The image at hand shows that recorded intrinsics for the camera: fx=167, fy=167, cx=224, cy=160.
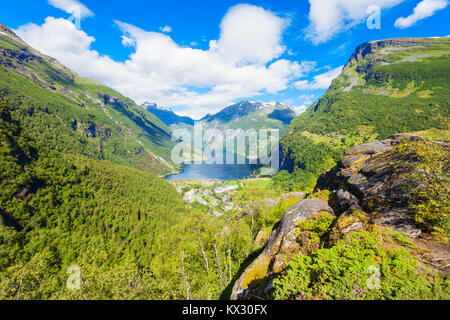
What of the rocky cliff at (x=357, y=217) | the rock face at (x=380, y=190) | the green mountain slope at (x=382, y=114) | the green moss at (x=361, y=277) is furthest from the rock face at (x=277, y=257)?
the green mountain slope at (x=382, y=114)

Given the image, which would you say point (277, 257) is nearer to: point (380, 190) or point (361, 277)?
point (361, 277)

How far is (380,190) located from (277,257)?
9594mm

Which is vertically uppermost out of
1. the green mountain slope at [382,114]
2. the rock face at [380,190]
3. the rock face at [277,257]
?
the green mountain slope at [382,114]

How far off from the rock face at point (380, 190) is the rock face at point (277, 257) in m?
2.82

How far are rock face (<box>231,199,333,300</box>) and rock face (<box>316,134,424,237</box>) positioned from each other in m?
2.82

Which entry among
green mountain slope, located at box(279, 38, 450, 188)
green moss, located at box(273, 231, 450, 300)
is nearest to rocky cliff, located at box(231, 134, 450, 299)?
green moss, located at box(273, 231, 450, 300)

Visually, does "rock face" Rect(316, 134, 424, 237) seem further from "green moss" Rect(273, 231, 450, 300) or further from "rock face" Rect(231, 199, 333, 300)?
"green moss" Rect(273, 231, 450, 300)

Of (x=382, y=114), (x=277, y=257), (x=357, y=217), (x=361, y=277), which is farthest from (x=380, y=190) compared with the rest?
(x=382, y=114)

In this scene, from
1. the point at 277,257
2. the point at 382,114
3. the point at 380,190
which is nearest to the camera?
the point at 277,257

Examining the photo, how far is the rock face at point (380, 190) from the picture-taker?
35.3ft

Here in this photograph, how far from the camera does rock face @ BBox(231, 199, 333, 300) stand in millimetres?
11625

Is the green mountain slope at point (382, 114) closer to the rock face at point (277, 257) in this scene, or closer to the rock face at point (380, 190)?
the rock face at point (380, 190)

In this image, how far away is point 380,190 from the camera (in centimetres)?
1302
